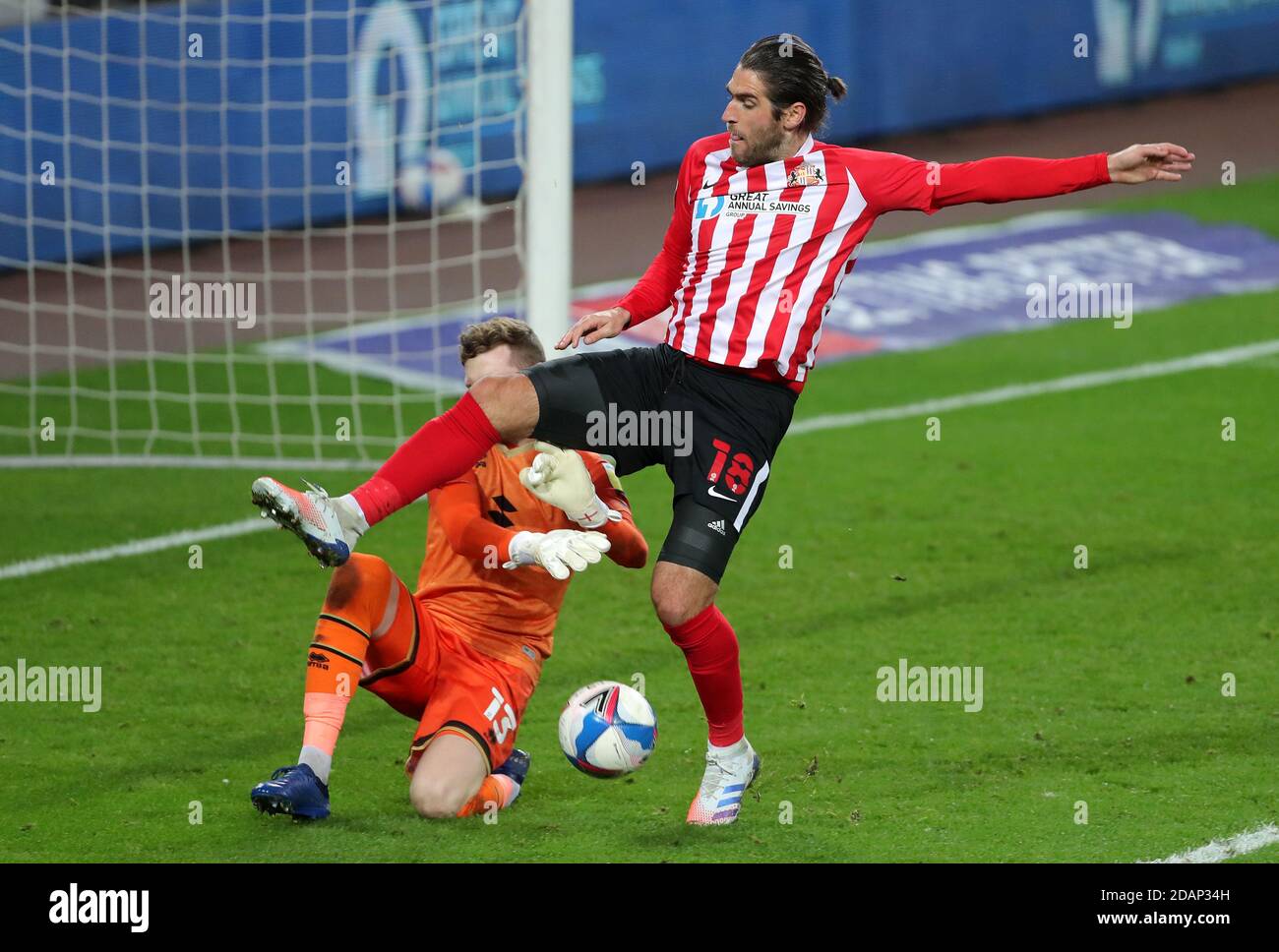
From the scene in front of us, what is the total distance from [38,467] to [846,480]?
13.2ft

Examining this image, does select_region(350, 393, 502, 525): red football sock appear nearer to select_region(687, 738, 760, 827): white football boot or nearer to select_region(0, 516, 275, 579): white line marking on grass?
select_region(687, 738, 760, 827): white football boot

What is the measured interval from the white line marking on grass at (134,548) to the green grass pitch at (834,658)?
3.7 inches

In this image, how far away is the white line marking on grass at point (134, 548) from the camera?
7648 millimetres

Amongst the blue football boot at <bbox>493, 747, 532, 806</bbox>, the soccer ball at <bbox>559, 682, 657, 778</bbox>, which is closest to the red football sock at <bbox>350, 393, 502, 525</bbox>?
the soccer ball at <bbox>559, 682, 657, 778</bbox>

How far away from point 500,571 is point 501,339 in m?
0.67

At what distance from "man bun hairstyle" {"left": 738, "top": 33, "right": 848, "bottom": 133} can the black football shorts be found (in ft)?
2.48

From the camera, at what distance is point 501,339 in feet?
17.5

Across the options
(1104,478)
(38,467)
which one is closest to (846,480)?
(1104,478)

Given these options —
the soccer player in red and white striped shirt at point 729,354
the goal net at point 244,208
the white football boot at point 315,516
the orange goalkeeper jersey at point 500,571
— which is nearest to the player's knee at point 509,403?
the soccer player in red and white striped shirt at point 729,354

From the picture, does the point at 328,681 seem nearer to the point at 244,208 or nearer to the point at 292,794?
the point at 292,794

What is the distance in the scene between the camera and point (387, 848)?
15.6ft

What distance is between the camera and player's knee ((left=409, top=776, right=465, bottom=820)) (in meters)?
4.97

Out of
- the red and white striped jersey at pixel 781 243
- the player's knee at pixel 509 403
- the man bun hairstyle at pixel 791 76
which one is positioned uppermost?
the man bun hairstyle at pixel 791 76

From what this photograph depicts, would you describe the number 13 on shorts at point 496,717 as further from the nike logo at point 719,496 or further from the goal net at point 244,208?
the goal net at point 244,208
